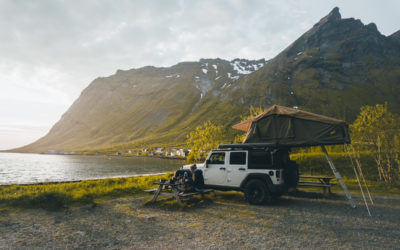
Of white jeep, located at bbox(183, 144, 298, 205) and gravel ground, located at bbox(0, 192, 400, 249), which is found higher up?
white jeep, located at bbox(183, 144, 298, 205)

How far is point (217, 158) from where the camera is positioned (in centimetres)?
1230

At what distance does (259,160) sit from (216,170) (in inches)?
91.4

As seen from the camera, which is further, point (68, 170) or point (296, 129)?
point (68, 170)

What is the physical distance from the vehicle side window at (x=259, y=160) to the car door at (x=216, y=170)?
4.80ft

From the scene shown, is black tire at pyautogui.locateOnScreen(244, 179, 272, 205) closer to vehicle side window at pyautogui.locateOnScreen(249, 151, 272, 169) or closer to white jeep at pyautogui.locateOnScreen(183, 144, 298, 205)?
Answer: white jeep at pyautogui.locateOnScreen(183, 144, 298, 205)

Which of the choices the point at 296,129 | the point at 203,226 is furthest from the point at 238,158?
the point at 203,226

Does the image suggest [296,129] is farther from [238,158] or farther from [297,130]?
[238,158]

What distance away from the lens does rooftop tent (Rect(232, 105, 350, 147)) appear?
1055 centimetres

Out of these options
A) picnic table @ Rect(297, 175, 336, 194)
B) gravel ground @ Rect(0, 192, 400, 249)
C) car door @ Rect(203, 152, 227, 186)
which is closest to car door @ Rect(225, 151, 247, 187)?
car door @ Rect(203, 152, 227, 186)

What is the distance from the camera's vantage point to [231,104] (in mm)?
182000

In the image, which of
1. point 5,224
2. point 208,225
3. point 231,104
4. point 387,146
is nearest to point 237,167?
point 208,225

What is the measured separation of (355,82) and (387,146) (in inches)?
6740

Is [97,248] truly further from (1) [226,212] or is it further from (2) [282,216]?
(2) [282,216]

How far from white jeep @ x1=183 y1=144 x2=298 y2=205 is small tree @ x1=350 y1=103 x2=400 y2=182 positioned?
11.1 metres
